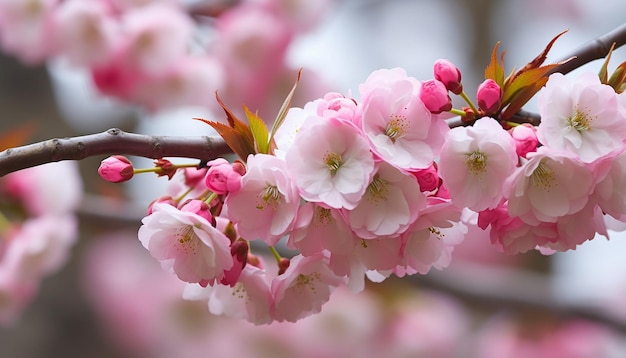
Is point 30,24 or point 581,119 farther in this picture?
point 30,24

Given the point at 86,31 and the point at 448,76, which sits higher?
the point at 448,76

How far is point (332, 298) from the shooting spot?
2.24 meters

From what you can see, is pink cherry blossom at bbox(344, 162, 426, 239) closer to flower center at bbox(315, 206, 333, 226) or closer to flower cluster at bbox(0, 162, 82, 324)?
flower center at bbox(315, 206, 333, 226)

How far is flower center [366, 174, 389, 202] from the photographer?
60 cm

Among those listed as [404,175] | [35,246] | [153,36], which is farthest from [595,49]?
[153,36]

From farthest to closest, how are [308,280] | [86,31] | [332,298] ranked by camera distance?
[332,298], [86,31], [308,280]

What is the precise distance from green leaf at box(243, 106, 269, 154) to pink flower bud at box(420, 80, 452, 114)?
13 centimetres

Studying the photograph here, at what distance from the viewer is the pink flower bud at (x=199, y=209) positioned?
24.7 inches

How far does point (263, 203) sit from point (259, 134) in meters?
0.06

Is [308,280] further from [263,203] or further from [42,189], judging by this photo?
[42,189]

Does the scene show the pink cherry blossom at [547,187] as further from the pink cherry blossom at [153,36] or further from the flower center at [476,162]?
the pink cherry blossom at [153,36]

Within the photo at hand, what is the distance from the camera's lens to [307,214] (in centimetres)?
60

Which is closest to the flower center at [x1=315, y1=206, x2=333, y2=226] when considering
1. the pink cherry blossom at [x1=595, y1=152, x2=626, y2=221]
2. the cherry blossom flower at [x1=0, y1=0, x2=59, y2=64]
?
the pink cherry blossom at [x1=595, y1=152, x2=626, y2=221]

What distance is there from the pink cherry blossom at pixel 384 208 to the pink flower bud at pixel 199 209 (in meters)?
0.11
